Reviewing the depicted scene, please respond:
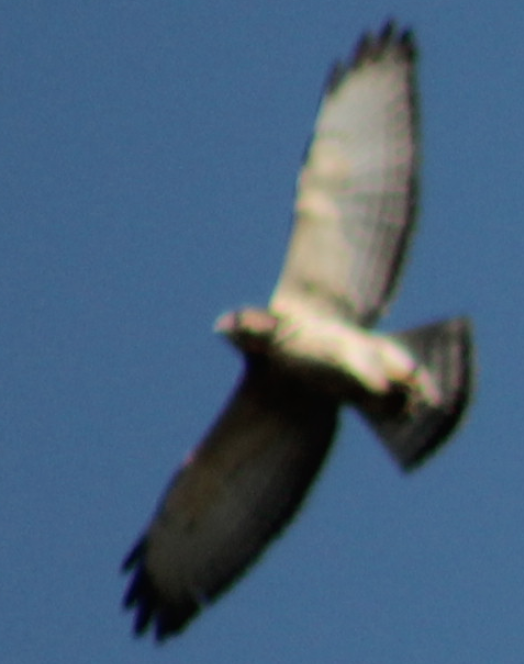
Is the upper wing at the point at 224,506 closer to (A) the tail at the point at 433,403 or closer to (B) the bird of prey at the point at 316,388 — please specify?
(B) the bird of prey at the point at 316,388

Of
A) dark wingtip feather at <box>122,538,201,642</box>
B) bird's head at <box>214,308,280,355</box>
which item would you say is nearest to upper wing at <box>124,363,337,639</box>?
dark wingtip feather at <box>122,538,201,642</box>

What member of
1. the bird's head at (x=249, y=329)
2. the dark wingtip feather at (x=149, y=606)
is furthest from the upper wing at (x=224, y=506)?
the bird's head at (x=249, y=329)

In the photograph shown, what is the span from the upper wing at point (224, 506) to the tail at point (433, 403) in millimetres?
419

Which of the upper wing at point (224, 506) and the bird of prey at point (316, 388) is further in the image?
the upper wing at point (224, 506)

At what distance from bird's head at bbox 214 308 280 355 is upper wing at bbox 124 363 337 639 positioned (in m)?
0.63

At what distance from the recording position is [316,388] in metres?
10.8

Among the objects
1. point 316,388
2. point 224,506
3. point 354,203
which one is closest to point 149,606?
point 224,506

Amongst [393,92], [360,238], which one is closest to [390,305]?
[360,238]

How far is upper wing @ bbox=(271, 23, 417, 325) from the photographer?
36.8 feet

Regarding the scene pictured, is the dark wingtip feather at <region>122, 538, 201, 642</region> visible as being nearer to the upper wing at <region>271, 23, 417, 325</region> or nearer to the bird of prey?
the bird of prey

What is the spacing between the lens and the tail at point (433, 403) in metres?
10.9

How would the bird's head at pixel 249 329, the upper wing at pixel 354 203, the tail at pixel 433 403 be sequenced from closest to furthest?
the bird's head at pixel 249 329
the tail at pixel 433 403
the upper wing at pixel 354 203

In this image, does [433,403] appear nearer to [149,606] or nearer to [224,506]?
[224,506]

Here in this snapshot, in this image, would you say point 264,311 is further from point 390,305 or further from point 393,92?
point 393,92
